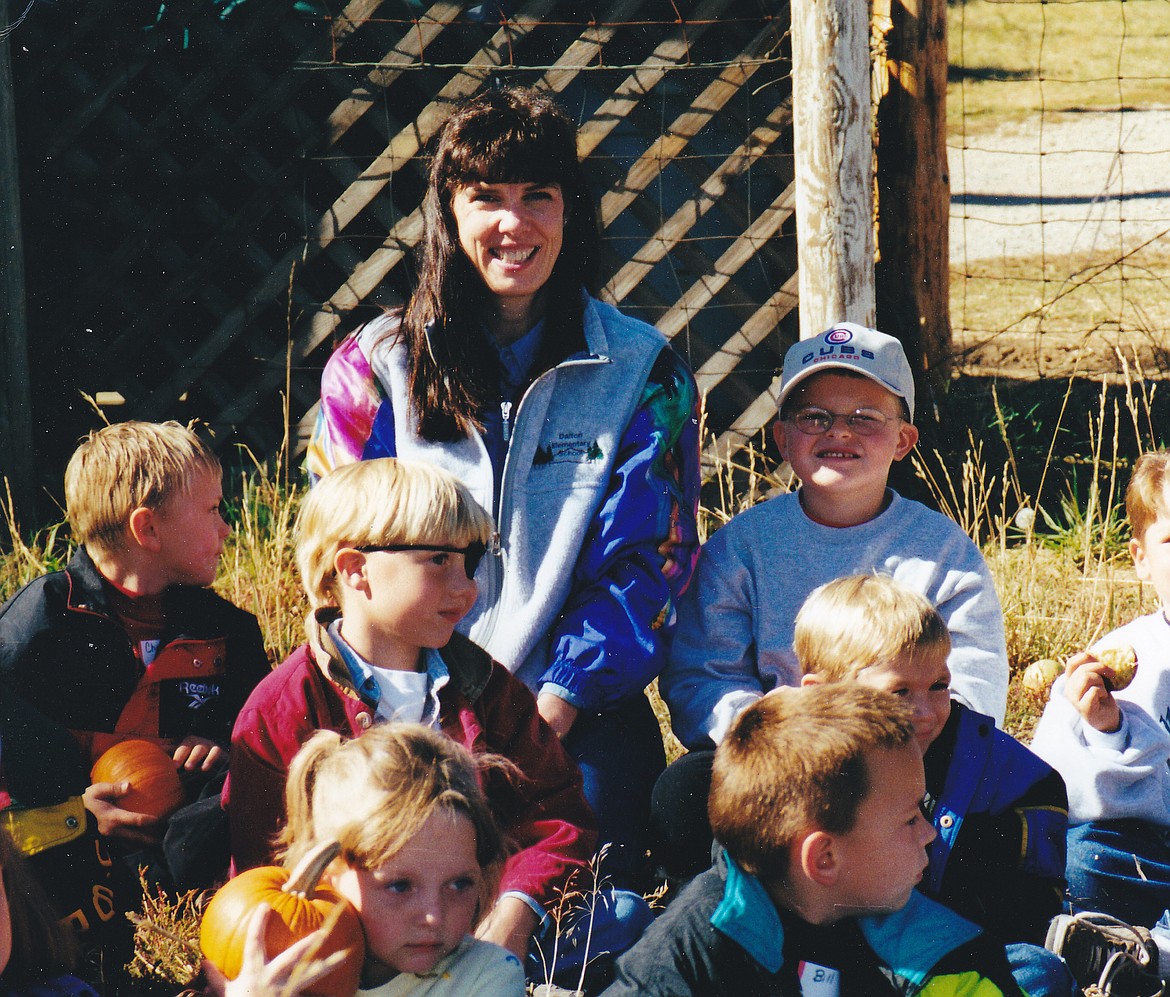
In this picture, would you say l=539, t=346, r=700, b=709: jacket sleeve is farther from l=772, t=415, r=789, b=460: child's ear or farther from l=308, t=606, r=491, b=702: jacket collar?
l=308, t=606, r=491, b=702: jacket collar

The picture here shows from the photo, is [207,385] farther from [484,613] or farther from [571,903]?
[571,903]

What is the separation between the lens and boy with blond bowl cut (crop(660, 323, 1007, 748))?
2.91m

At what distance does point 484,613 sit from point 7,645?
989mm

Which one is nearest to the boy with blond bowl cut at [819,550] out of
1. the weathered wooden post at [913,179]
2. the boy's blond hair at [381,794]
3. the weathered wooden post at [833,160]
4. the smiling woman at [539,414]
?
the smiling woman at [539,414]

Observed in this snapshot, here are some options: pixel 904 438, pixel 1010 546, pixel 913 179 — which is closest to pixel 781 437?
pixel 904 438

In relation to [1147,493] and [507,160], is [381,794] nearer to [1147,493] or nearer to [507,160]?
[507,160]

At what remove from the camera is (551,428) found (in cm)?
307

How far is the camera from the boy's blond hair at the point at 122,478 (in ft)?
9.76

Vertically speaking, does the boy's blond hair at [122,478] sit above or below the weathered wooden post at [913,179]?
below

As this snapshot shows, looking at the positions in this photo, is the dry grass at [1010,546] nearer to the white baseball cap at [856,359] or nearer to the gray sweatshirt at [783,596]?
the gray sweatshirt at [783,596]

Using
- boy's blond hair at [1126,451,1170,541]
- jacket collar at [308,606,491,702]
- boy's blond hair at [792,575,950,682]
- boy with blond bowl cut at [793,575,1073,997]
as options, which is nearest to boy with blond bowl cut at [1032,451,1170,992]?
boy's blond hair at [1126,451,1170,541]

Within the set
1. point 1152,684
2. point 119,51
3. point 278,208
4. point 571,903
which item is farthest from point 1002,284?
point 571,903

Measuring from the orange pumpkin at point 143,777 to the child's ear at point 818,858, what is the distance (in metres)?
1.35

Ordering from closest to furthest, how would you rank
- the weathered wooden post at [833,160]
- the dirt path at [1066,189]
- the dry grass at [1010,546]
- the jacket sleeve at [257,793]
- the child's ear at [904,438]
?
the jacket sleeve at [257,793] → the child's ear at [904,438] → the weathered wooden post at [833,160] → the dry grass at [1010,546] → the dirt path at [1066,189]
